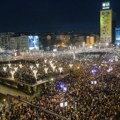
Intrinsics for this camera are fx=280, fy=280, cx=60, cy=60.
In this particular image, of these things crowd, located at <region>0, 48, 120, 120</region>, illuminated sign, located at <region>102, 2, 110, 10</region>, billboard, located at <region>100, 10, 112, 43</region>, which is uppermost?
illuminated sign, located at <region>102, 2, 110, 10</region>

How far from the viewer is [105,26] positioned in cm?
12694

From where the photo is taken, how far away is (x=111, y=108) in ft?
54.0

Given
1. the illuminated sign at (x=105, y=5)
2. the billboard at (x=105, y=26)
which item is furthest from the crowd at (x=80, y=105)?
the illuminated sign at (x=105, y=5)

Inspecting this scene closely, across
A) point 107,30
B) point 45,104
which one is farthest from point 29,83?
point 107,30

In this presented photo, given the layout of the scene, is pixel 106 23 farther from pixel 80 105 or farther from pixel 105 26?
pixel 80 105

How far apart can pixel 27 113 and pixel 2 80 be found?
18409mm

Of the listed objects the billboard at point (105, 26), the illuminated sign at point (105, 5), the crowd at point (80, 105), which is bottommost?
the crowd at point (80, 105)

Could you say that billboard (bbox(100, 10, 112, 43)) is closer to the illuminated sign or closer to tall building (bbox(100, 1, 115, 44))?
tall building (bbox(100, 1, 115, 44))

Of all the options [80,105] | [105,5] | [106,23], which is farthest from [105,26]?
[80,105]

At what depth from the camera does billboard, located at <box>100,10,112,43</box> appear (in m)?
126

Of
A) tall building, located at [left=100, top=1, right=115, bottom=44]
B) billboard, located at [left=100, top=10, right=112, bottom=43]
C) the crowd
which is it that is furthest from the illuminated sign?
the crowd

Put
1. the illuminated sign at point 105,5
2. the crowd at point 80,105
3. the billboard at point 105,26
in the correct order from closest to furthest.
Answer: the crowd at point 80,105, the billboard at point 105,26, the illuminated sign at point 105,5

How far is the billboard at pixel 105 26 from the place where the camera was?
413ft

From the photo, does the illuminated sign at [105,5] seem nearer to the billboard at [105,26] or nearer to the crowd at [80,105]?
the billboard at [105,26]
